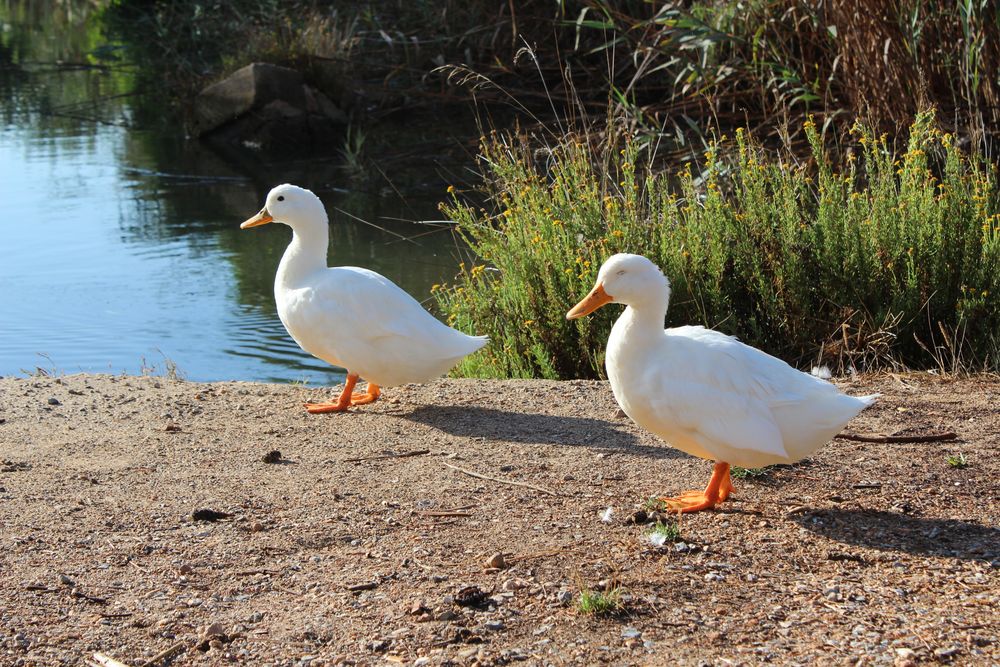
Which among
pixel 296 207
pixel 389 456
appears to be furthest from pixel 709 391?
pixel 296 207

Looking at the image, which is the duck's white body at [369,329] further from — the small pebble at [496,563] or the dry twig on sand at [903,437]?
the small pebble at [496,563]

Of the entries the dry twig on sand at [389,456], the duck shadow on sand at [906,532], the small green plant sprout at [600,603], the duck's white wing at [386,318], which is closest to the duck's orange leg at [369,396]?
the duck's white wing at [386,318]

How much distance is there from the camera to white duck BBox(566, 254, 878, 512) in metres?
4.16

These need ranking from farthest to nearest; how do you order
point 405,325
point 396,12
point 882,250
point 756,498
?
point 396,12 < point 882,250 < point 405,325 < point 756,498

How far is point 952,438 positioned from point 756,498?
3.68ft

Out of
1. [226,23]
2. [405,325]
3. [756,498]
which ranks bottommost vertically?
[756,498]

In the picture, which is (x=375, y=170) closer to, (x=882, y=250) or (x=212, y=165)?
(x=212, y=165)

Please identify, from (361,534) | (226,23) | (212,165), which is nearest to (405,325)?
(361,534)

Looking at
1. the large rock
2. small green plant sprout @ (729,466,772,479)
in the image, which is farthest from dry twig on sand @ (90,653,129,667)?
the large rock

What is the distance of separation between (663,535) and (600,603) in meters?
0.62

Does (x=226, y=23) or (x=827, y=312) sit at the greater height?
(x=226, y=23)

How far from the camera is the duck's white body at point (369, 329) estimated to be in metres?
5.69

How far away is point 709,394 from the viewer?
4.21 meters

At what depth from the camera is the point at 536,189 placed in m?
7.34
